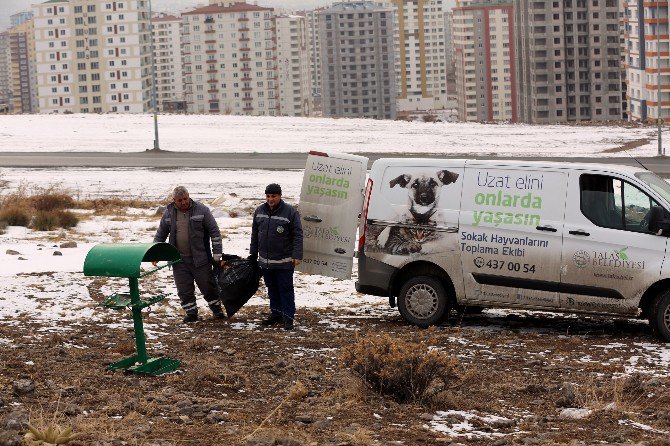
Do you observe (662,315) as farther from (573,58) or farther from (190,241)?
(573,58)

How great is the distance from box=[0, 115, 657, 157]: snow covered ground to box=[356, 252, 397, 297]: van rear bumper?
81.9ft

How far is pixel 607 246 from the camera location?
11812 millimetres

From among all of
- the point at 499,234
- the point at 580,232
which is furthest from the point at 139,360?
the point at 580,232

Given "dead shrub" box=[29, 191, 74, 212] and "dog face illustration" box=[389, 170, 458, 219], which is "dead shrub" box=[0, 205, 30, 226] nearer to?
"dead shrub" box=[29, 191, 74, 212]

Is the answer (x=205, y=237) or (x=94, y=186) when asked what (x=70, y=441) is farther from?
(x=94, y=186)

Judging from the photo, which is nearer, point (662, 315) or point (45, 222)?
point (662, 315)

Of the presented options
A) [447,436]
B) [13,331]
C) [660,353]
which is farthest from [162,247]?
[660,353]

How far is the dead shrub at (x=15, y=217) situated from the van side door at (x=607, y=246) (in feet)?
41.7

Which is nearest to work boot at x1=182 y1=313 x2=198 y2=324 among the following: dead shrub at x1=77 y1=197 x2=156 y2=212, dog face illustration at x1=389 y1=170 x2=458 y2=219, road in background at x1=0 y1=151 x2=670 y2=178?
dog face illustration at x1=389 y1=170 x2=458 y2=219

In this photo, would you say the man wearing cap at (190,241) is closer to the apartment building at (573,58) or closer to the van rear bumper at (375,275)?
Answer: the van rear bumper at (375,275)

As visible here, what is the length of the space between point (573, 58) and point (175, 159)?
16010 centimetres

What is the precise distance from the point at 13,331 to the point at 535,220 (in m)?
5.54

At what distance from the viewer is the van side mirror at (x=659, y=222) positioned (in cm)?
1157

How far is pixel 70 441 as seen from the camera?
7215 mm
